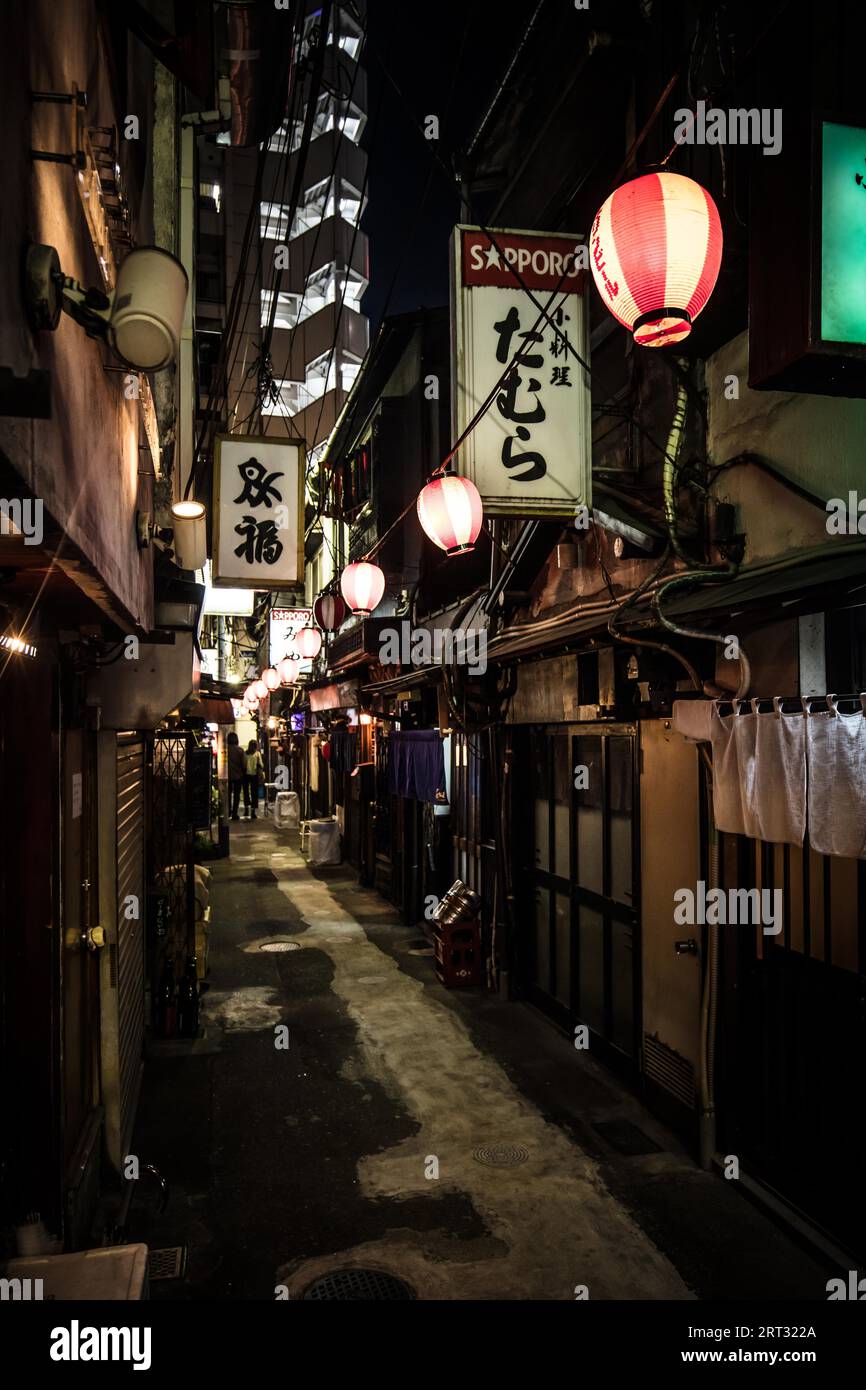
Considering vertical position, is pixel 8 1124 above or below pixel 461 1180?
above

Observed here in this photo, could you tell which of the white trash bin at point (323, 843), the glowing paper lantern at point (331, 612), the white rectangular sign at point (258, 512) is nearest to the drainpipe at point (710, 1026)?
the white rectangular sign at point (258, 512)

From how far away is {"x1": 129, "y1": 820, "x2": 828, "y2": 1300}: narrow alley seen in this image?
264 inches

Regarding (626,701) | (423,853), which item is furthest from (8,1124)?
(423,853)

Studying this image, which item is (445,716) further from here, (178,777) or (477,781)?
(178,777)

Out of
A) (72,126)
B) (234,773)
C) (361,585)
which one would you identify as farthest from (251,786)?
(72,126)

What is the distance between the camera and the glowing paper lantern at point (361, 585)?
1500 centimetres

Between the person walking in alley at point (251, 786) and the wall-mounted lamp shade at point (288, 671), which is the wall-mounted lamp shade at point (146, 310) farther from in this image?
the person walking in alley at point (251, 786)

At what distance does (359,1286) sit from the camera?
256 inches

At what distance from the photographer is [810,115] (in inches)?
202

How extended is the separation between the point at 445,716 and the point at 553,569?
5047mm

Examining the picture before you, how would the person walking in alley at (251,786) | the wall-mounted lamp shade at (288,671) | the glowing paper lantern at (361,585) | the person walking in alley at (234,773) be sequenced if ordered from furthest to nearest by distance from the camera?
1. the person walking in alley at (251,786)
2. the person walking in alley at (234,773)
3. the wall-mounted lamp shade at (288,671)
4. the glowing paper lantern at (361,585)

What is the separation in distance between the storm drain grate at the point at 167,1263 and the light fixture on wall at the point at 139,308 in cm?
690
